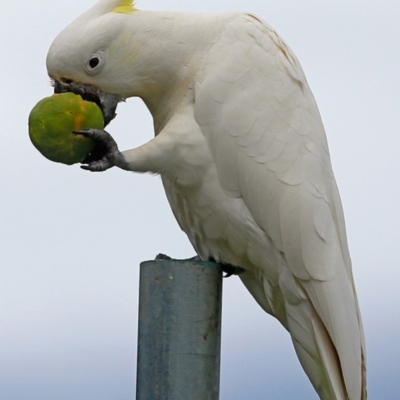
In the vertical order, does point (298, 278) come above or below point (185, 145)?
below

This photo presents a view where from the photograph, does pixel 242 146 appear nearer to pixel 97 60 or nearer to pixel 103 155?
Result: pixel 103 155

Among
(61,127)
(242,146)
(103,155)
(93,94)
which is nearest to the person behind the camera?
(61,127)

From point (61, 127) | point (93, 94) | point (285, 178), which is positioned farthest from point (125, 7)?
point (285, 178)

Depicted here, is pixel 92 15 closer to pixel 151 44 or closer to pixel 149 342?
pixel 151 44

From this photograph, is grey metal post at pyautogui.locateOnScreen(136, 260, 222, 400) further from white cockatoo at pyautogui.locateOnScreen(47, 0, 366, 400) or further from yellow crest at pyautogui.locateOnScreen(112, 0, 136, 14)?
yellow crest at pyautogui.locateOnScreen(112, 0, 136, 14)

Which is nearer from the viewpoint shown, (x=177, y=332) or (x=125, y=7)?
(x=177, y=332)

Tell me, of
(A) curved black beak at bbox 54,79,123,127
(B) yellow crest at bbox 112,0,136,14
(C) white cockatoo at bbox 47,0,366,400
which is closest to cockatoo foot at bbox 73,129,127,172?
(C) white cockatoo at bbox 47,0,366,400

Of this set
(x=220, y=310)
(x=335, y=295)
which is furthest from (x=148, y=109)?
(x=335, y=295)

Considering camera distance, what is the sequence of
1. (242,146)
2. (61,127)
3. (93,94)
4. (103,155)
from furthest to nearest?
(93,94), (242,146), (103,155), (61,127)
